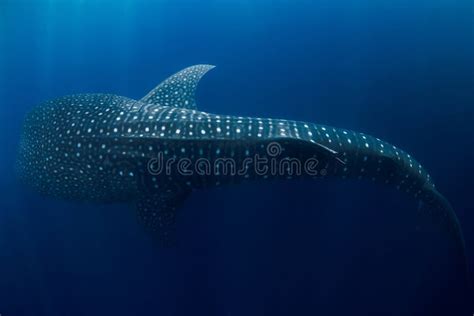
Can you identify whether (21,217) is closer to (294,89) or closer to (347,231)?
(294,89)

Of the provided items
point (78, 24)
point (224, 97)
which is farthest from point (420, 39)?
point (78, 24)

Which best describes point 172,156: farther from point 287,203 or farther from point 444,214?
point 444,214

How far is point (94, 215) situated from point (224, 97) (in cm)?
294

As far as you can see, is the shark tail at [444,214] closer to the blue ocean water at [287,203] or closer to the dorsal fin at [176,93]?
the blue ocean water at [287,203]

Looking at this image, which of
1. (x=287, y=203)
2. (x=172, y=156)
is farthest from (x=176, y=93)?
(x=287, y=203)

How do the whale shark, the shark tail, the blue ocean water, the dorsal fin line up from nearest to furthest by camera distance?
the whale shark → the shark tail → the dorsal fin → the blue ocean water

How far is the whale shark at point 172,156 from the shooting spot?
11.0ft

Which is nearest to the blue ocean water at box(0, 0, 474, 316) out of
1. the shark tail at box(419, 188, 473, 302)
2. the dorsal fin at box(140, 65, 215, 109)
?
the dorsal fin at box(140, 65, 215, 109)

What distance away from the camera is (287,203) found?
528 cm

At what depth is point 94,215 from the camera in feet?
17.5

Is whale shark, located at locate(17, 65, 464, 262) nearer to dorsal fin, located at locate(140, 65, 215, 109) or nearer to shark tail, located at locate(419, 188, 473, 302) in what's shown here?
shark tail, located at locate(419, 188, 473, 302)

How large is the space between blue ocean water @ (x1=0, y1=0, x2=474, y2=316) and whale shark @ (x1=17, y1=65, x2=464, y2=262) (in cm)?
121

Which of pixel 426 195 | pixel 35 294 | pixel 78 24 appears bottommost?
pixel 35 294

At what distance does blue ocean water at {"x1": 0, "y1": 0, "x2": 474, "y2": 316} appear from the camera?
202 inches
